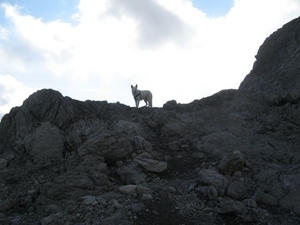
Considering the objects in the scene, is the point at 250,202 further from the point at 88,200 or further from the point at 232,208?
the point at 88,200

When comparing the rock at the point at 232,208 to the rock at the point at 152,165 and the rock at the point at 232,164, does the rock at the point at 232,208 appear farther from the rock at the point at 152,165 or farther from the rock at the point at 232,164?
the rock at the point at 152,165

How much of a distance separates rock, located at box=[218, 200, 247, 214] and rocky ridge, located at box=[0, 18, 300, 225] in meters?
0.03

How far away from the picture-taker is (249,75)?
2122cm

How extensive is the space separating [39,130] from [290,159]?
10867 millimetres

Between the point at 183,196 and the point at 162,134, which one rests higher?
the point at 162,134

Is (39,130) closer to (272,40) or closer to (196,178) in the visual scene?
(196,178)

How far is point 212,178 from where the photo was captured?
945 cm

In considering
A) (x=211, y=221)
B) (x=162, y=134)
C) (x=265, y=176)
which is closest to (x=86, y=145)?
(x=162, y=134)

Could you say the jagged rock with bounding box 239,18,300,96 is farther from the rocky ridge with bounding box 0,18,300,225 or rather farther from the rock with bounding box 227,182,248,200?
the rock with bounding box 227,182,248,200

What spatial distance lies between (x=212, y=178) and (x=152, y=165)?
7.63 ft

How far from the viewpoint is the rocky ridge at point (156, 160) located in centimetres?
789

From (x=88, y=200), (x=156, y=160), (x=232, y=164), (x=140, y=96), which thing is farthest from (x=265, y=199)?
(x=140, y=96)

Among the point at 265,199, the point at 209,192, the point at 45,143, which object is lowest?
the point at 265,199

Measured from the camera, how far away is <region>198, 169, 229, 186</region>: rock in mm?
9234
